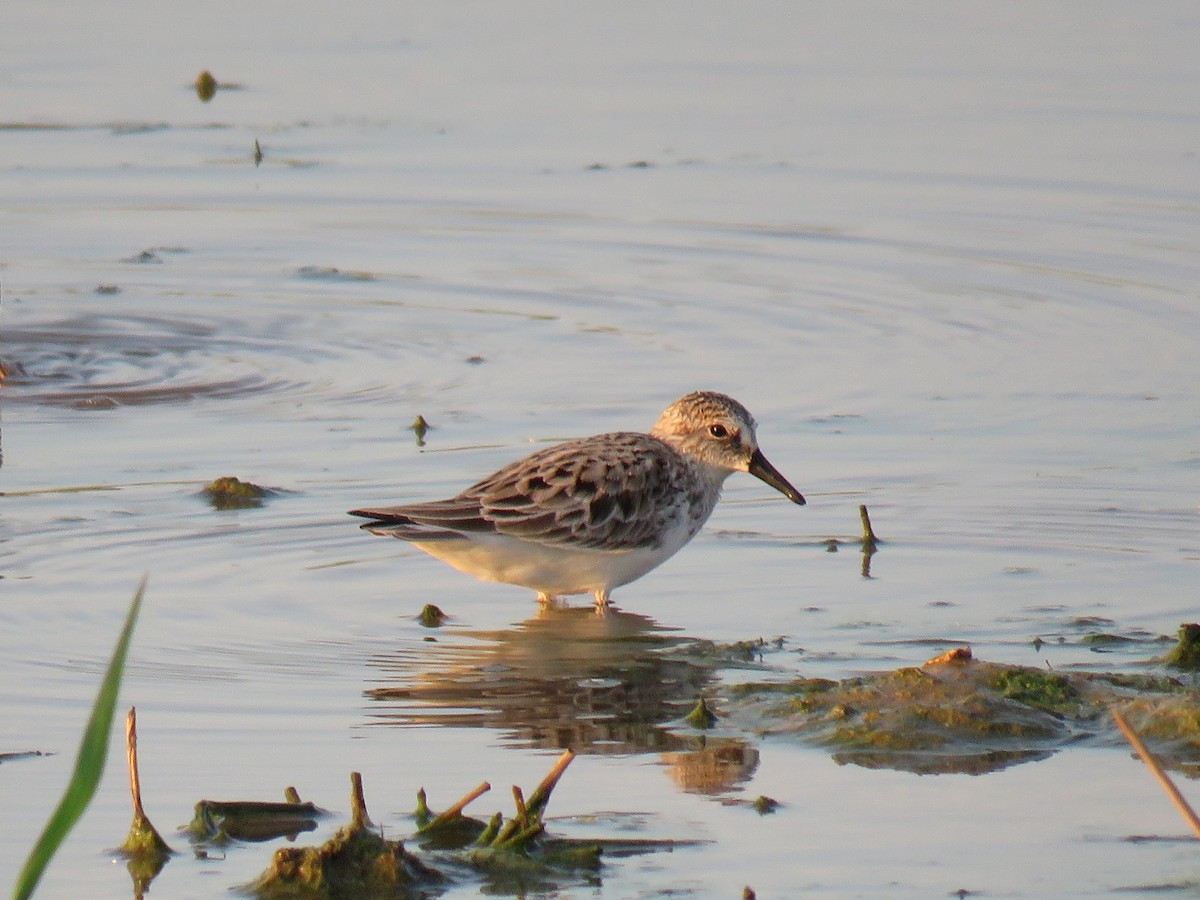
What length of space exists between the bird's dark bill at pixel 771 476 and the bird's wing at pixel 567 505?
0.36m

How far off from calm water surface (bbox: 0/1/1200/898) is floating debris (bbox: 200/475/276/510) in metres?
0.12

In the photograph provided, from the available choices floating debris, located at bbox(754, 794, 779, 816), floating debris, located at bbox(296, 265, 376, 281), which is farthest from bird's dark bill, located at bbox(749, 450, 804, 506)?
floating debris, located at bbox(296, 265, 376, 281)

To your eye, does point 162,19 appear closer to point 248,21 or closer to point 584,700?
point 248,21

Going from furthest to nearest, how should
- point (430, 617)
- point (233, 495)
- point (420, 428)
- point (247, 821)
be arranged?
point (420, 428), point (233, 495), point (430, 617), point (247, 821)

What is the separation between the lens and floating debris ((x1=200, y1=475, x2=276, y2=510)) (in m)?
8.36

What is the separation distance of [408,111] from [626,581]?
8.36 meters

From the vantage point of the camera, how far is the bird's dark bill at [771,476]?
321 inches

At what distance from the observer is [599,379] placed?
1035 cm

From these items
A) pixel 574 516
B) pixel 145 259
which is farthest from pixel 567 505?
pixel 145 259

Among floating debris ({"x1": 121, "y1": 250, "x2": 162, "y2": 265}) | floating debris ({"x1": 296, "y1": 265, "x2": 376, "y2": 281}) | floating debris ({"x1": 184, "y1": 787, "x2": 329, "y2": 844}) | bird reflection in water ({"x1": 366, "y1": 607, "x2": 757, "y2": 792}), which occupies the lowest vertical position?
bird reflection in water ({"x1": 366, "y1": 607, "x2": 757, "y2": 792})

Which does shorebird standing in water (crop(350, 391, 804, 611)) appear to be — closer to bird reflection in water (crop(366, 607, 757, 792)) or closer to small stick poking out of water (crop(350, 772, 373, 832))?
bird reflection in water (crop(366, 607, 757, 792))

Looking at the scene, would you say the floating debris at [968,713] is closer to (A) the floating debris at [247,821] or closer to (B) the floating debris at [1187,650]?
(B) the floating debris at [1187,650]

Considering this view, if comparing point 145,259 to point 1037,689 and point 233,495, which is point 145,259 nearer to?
point 233,495

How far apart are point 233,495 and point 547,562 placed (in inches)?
59.8
